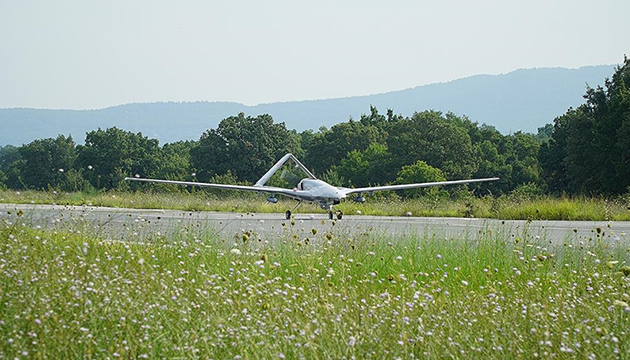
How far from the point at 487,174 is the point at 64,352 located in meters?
83.5

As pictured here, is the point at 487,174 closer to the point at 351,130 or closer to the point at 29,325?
the point at 351,130

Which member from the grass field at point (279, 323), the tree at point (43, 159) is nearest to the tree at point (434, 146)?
the tree at point (43, 159)

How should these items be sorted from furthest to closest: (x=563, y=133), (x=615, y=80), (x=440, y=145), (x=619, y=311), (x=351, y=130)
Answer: (x=351, y=130) < (x=440, y=145) < (x=563, y=133) < (x=615, y=80) < (x=619, y=311)

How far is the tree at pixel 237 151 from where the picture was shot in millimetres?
91688

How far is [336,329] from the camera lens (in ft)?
17.6

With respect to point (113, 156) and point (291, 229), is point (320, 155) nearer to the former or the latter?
point (113, 156)

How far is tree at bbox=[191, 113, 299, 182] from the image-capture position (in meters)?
91.7

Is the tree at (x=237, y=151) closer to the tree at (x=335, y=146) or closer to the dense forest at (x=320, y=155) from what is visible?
the dense forest at (x=320, y=155)

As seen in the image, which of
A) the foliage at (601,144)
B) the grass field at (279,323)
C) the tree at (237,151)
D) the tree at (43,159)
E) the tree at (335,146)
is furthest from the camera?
the tree at (43,159)

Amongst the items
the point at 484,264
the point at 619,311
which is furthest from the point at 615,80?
the point at 619,311

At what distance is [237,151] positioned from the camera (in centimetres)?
9356

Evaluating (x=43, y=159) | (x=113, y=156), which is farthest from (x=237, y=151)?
(x=43, y=159)

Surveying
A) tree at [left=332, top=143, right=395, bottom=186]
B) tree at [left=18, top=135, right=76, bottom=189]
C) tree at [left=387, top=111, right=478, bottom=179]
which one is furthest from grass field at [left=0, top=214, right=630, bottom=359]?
tree at [left=18, top=135, right=76, bottom=189]

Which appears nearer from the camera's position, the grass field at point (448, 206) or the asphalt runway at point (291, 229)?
the asphalt runway at point (291, 229)
